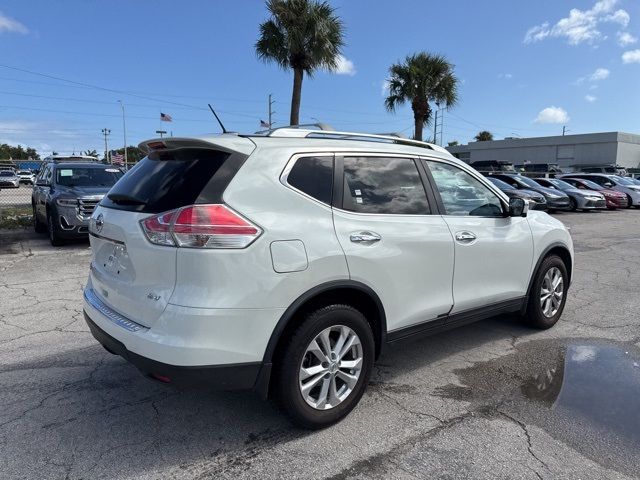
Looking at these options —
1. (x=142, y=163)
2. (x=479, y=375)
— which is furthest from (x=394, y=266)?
(x=142, y=163)

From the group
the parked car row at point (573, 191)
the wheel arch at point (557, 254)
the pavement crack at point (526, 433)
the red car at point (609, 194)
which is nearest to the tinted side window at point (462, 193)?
the wheel arch at point (557, 254)

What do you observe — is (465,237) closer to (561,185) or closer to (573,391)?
(573,391)

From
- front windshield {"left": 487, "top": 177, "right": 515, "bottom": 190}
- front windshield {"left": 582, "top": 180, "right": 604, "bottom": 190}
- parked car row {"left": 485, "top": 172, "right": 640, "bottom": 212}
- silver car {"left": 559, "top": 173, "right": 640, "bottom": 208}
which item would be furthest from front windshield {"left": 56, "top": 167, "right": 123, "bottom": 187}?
silver car {"left": 559, "top": 173, "right": 640, "bottom": 208}

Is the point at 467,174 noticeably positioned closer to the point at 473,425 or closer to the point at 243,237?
the point at 473,425

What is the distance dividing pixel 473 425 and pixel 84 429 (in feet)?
8.03

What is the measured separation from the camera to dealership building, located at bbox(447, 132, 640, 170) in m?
60.4

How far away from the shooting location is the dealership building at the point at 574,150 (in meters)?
60.4

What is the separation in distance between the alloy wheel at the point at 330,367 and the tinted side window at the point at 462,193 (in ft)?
4.44

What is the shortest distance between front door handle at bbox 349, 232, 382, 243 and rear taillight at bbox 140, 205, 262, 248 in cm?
66

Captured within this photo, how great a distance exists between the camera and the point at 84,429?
9.93ft

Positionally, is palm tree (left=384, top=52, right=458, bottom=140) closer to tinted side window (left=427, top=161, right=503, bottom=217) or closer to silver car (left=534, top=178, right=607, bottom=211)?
silver car (left=534, top=178, right=607, bottom=211)

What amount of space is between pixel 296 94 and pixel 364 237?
16.7 metres

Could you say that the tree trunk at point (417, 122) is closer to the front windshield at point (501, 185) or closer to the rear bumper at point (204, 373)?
the front windshield at point (501, 185)

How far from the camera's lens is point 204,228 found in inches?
101
